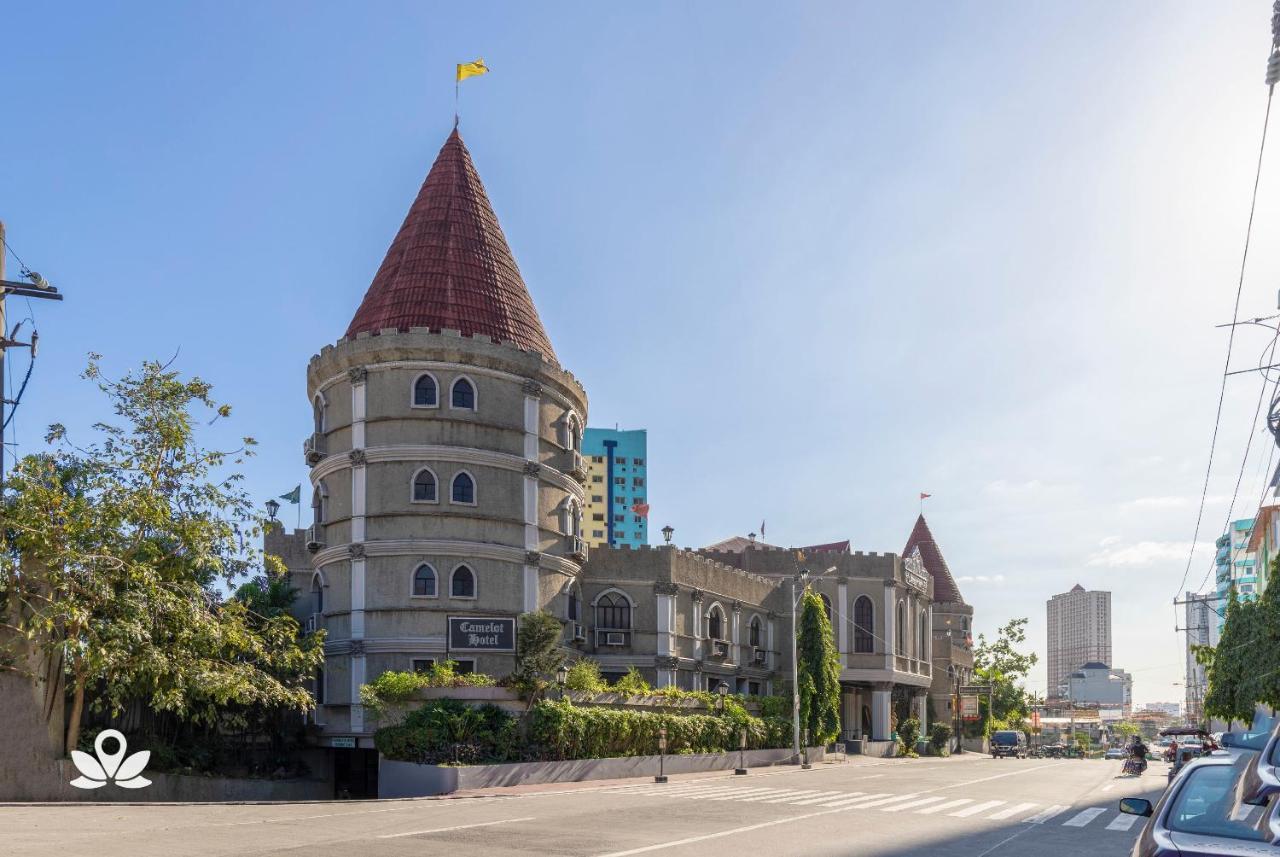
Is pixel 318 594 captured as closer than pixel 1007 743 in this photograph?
Yes

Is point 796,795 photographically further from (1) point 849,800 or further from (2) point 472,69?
(2) point 472,69

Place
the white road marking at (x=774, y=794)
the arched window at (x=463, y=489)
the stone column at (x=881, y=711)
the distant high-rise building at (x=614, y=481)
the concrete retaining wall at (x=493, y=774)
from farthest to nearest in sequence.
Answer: the distant high-rise building at (x=614, y=481), the stone column at (x=881, y=711), the arched window at (x=463, y=489), the concrete retaining wall at (x=493, y=774), the white road marking at (x=774, y=794)

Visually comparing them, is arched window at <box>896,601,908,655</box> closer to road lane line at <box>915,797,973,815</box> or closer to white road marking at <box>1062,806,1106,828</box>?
road lane line at <box>915,797,973,815</box>

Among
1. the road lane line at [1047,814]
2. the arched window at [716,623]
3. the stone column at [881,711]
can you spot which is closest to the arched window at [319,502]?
the arched window at [716,623]

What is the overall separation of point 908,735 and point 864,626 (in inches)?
304

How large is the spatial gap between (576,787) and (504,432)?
487 inches

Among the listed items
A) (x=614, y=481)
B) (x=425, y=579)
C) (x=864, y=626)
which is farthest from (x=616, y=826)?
(x=614, y=481)

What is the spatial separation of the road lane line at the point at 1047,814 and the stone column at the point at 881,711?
35.4 m

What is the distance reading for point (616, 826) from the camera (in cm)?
1884

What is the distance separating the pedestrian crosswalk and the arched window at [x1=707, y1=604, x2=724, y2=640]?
706 inches

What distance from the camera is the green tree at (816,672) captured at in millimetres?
49219

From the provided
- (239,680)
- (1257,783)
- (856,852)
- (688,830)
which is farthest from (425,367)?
(1257,783)

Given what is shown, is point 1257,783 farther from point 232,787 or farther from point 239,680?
point 232,787

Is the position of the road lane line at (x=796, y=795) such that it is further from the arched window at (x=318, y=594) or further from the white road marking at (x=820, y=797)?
the arched window at (x=318, y=594)
